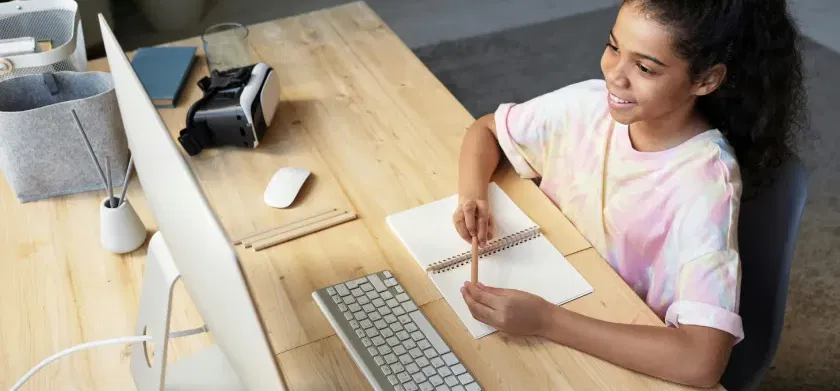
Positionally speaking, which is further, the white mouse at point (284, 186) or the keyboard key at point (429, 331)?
the white mouse at point (284, 186)

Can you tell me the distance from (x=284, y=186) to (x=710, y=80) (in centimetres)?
69

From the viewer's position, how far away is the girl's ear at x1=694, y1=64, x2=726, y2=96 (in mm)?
1147

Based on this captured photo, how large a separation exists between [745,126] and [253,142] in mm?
834

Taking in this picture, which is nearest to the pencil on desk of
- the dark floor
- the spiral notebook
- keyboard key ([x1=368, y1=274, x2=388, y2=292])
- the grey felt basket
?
the spiral notebook

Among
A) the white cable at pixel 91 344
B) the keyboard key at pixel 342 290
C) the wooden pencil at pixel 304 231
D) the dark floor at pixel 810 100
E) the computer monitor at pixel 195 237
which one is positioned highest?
the computer monitor at pixel 195 237

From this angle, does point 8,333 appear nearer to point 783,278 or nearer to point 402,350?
point 402,350

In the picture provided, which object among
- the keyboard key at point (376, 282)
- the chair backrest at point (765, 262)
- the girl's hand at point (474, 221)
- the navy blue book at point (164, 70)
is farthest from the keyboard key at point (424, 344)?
the navy blue book at point (164, 70)

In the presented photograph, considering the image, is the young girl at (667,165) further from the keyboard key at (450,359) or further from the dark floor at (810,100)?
the dark floor at (810,100)

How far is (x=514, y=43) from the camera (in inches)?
129

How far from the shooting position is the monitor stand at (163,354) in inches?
38.5

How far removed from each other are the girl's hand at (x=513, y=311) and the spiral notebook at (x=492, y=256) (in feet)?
0.07

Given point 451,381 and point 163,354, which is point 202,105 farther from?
point 451,381

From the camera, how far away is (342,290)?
1133mm

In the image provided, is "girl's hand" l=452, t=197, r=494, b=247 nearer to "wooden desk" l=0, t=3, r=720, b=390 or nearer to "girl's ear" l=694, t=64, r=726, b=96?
"wooden desk" l=0, t=3, r=720, b=390
